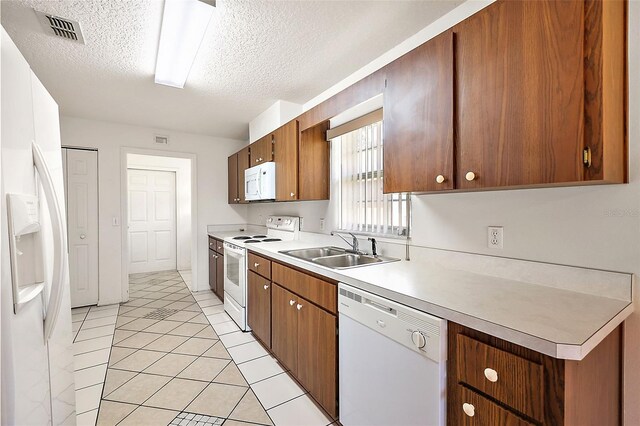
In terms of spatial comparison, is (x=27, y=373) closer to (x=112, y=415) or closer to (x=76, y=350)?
(x=112, y=415)

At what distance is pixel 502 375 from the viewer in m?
0.90

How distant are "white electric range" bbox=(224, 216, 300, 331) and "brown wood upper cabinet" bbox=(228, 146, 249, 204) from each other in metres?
0.72

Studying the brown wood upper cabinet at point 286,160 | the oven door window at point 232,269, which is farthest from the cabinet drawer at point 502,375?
the oven door window at point 232,269

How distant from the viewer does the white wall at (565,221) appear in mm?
1081

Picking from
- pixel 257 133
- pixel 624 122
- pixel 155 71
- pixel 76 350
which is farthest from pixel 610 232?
pixel 76 350

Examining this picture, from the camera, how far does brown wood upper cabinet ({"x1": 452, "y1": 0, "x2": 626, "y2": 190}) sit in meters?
0.94

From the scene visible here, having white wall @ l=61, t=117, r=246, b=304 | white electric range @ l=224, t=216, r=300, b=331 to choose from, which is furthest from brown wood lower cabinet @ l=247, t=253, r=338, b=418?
white wall @ l=61, t=117, r=246, b=304

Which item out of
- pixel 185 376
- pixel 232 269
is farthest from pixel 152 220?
pixel 185 376

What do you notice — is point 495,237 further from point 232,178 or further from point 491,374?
point 232,178

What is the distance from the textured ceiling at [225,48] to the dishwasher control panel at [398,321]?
1580 millimetres

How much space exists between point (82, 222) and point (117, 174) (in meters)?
0.73

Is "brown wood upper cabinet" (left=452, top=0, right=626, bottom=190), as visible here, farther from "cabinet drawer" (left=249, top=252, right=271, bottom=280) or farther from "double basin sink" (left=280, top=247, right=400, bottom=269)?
"cabinet drawer" (left=249, top=252, right=271, bottom=280)

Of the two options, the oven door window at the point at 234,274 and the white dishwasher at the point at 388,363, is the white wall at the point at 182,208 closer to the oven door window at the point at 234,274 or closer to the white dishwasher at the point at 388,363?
the oven door window at the point at 234,274

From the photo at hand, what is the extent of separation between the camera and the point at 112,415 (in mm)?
1751
